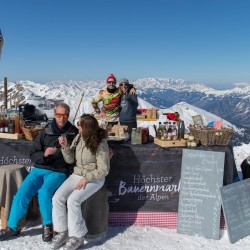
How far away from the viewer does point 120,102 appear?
6.43 m

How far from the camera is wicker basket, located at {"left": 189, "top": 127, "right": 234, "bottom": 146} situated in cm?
499

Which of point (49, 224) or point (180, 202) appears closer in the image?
point (49, 224)

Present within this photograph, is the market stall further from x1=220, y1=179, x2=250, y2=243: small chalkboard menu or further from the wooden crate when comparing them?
x1=220, y1=179, x2=250, y2=243: small chalkboard menu

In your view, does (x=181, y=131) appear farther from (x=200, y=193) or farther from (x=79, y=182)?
(x=79, y=182)

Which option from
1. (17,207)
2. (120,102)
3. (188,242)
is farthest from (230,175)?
(17,207)

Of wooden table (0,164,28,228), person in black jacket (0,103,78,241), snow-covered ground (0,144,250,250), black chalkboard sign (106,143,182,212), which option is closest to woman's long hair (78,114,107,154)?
person in black jacket (0,103,78,241)

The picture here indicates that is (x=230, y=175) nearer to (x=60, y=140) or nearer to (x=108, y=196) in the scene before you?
(x=108, y=196)

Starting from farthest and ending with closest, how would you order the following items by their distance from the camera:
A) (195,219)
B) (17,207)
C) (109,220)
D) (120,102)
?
(120,102) < (109,220) < (195,219) < (17,207)

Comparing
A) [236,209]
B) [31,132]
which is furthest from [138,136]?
[236,209]

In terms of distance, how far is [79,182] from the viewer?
4.36 meters

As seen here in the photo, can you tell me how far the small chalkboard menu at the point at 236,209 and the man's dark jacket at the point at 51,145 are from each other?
232 cm

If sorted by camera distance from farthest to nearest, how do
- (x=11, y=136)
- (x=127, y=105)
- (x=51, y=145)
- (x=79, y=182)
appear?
(x=127, y=105) < (x=11, y=136) < (x=51, y=145) < (x=79, y=182)

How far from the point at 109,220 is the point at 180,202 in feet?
3.79

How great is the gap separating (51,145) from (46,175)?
0.43 m
